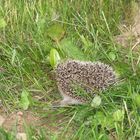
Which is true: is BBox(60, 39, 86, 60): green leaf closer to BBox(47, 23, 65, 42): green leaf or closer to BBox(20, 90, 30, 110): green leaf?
BBox(47, 23, 65, 42): green leaf

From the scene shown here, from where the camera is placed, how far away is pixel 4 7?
11.0 feet

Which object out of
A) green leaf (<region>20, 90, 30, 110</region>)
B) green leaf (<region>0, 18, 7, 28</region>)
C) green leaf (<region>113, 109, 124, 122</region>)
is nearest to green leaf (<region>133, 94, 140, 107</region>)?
green leaf (<region>113, 109, 124, 122</region>)

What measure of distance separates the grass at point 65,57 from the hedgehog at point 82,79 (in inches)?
2.0

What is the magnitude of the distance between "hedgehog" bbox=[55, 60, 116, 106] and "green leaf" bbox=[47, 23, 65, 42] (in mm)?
393

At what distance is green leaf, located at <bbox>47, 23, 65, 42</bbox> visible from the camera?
10.4ft

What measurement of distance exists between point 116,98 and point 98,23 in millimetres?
714

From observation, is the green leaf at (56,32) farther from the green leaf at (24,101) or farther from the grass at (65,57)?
the green leaf at (24,101)

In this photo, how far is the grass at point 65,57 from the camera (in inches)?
101

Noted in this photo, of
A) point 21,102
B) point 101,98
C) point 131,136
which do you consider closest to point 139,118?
point 131,136

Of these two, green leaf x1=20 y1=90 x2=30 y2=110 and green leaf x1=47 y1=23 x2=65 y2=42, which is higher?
green leaf x1=47 y1=23 x2=65 y2=42

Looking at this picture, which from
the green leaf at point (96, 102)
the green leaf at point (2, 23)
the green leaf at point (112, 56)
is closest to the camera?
the green leaf at point (96, 102)

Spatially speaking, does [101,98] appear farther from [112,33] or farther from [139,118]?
[112,33]

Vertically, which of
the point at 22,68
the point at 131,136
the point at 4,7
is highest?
the point at 4,7

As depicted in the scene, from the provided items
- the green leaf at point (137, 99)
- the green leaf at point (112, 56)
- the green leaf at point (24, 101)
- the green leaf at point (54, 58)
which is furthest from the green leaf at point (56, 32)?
the green leaf at point (137, 99)
